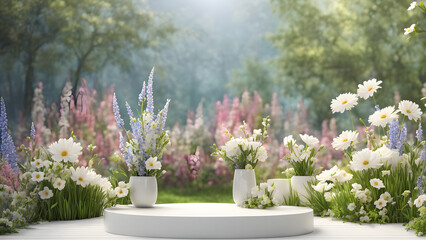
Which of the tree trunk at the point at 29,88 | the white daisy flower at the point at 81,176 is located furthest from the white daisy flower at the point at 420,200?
the tree trunk at the point at 29,88

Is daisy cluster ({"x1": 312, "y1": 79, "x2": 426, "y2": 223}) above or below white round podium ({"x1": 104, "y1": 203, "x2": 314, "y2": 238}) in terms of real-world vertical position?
above

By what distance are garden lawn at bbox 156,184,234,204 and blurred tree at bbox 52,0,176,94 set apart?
1.79 m

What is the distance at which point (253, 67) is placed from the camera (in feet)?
24.2

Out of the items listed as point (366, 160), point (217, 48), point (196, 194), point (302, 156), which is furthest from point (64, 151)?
point (217, 48)

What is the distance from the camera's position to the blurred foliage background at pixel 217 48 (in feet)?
22.9

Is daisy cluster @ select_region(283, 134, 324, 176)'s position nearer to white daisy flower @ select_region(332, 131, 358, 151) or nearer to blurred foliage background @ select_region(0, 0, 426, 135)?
white daisy flower @ select_region(332, 131, 358, 151)

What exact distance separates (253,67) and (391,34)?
6.49 ft

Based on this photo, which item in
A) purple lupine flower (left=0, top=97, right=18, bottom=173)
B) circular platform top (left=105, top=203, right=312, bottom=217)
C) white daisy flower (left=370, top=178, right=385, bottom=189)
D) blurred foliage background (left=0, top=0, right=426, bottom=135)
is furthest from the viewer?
blurred foliage background (left=0, top=0, right=426, bottom=135)

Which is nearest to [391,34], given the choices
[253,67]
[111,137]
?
[253,67]

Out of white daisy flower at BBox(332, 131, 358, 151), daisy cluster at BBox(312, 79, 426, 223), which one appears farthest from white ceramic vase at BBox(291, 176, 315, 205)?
white daisy flower at BBox(332, 131, 358, 151)

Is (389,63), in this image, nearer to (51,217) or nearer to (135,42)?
(135,42)

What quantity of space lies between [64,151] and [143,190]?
2.55ft

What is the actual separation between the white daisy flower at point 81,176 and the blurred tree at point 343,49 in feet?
12.6

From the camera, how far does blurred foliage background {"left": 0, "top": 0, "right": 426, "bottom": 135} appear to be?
6.98m
